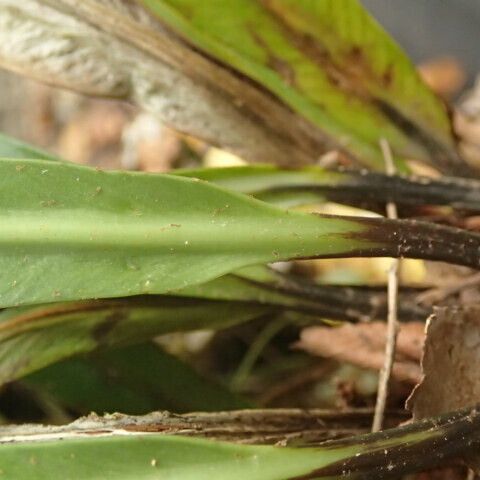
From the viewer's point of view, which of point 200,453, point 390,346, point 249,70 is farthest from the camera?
point 249,70

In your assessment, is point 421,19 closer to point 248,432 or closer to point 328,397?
point 328,397

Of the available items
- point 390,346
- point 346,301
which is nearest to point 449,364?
point 390,346

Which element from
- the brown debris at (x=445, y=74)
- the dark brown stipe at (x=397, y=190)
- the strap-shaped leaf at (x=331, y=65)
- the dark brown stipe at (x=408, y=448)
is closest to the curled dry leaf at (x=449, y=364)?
the dark brown stipe at (x=408, y=448)

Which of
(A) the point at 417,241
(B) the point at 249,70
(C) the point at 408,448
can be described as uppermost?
(B) the point at 249,70

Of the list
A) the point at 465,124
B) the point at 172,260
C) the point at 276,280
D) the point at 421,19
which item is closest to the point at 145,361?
the point at 276,280

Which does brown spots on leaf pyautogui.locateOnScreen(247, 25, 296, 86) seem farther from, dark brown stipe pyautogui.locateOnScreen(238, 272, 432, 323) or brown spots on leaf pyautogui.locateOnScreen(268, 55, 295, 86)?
dark brown stipe pyautogui.locateOnScreen(238, 272, 432, 323)

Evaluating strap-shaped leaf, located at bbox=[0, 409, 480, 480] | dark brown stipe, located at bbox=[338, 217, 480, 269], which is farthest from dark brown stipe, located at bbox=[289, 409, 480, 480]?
dark brown stipe, located at bbox=[338, 217, 480, 269]

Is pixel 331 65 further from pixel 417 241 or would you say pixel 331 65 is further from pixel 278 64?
pixel 417 241

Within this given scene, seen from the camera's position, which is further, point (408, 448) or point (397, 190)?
point (397, 190)
